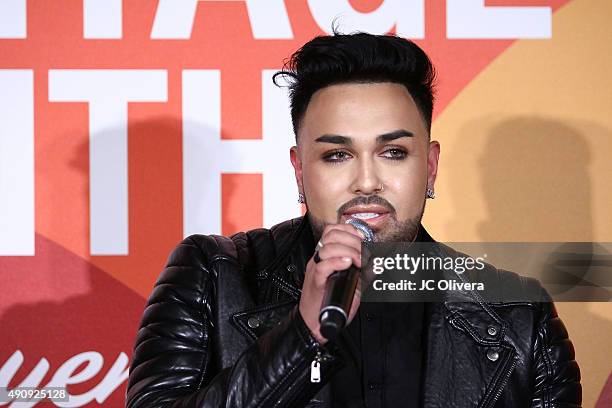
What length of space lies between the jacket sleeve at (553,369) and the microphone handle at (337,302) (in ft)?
2.05

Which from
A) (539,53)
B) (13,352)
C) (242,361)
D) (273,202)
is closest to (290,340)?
(242,361)

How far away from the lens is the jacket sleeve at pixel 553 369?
155 centimetres

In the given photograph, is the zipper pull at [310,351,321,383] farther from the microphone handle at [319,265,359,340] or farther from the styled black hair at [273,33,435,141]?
the styled black hair at [273,33,435,141]

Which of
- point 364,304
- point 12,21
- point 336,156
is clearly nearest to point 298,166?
point 336,156

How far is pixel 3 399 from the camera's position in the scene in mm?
2268

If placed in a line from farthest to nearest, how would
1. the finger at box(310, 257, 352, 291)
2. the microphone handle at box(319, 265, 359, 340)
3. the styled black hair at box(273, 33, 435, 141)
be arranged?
the styled black hair at box(273, 33, 435, 141), the finger at box(310, 257, 352, 291), the microphone handle at box(319, 265, 359, 340)

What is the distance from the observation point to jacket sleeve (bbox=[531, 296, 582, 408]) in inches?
60.9

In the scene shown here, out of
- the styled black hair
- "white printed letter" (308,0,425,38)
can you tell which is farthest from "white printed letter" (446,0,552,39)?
the styled black hair

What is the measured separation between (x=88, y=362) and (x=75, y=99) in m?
0.68

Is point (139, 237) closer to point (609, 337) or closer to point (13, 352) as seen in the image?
point (13, 352)

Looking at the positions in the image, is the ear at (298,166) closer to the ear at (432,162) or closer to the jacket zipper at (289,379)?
the ear at (432,162)

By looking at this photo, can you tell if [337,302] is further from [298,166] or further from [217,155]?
[217,155]

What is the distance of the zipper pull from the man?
0.17 metres

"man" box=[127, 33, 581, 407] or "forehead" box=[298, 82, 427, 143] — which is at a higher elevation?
"forehead" box=[298, 82, 427, 143]
